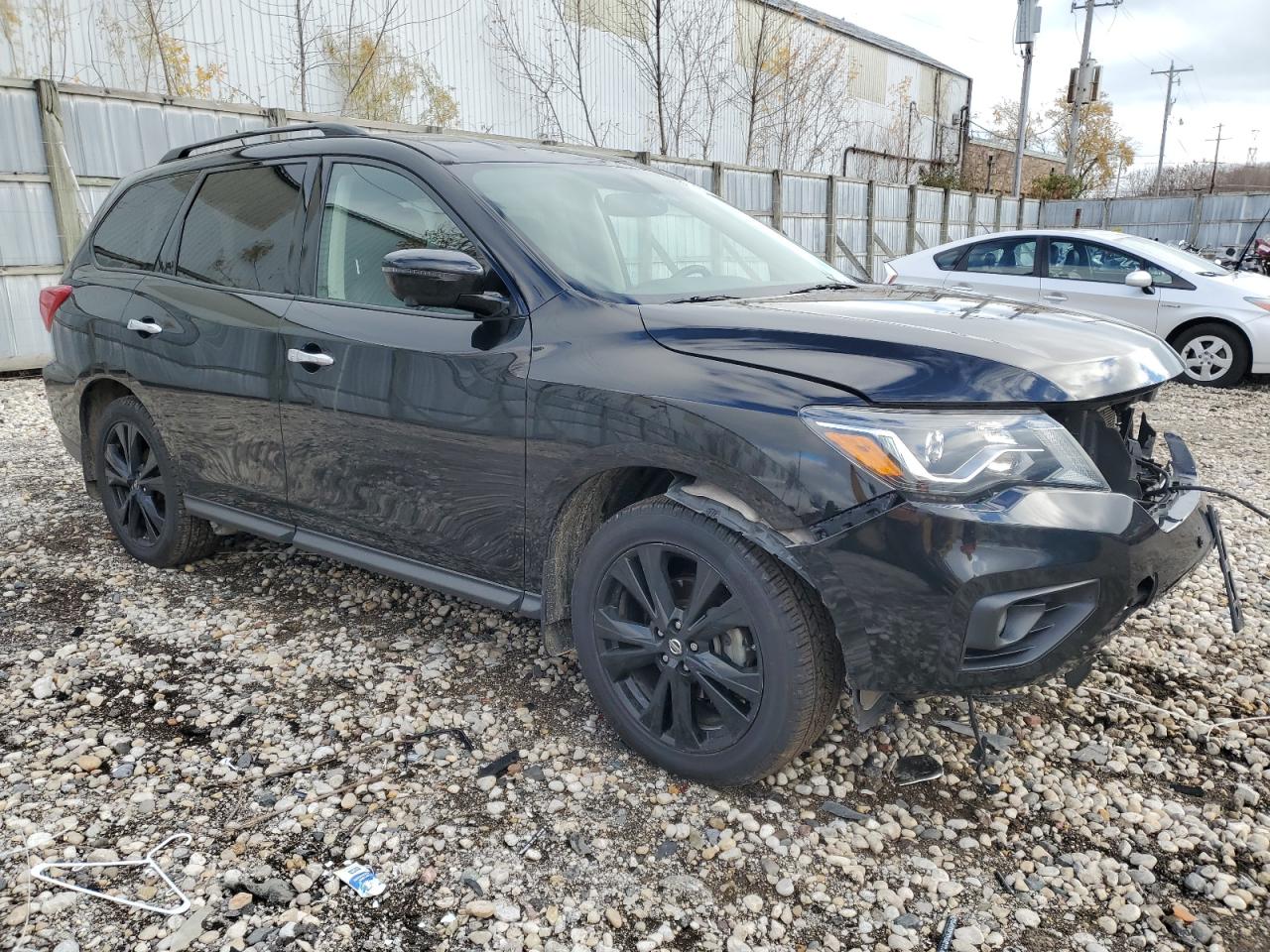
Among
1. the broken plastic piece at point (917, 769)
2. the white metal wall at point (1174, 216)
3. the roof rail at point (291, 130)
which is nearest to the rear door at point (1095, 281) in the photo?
the broken plastic piece at point (917, 769)

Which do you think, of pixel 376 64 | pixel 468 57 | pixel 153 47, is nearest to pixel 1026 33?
pixel 468 57

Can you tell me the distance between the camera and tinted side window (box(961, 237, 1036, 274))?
9562 mm

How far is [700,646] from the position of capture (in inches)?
94.7

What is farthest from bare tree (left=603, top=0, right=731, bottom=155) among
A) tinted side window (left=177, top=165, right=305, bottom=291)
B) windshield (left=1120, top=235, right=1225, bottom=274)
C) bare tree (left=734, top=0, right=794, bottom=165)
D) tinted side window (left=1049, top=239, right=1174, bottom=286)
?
tinted side window (left=177, top=165, right=305, bottom=291)

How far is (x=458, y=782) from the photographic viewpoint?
2.56 m

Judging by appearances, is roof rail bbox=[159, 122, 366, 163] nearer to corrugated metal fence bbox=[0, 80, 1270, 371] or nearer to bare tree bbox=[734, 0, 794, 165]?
corrugated metal fence bbox=[0, 80, 1270, 371]

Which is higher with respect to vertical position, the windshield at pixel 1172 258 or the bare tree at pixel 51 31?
the bare tree at pixel 51 31

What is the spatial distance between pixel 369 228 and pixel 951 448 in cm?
208

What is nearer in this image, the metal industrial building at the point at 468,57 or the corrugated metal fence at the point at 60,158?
the corrugated metal fence at the point at 60,158

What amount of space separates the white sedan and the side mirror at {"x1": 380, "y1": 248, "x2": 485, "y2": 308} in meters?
6.92

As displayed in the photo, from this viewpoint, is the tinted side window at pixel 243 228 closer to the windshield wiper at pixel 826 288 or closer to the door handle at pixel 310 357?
the door handle at pixel 310 357

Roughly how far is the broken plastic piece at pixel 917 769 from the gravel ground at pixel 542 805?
0.03 metres

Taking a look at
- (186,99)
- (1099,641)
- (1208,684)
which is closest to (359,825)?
(1099,641)

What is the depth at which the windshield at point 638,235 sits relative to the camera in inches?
110
